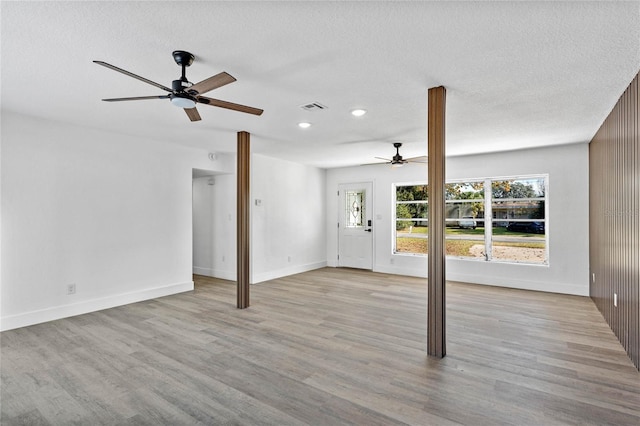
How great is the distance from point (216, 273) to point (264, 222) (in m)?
1.52

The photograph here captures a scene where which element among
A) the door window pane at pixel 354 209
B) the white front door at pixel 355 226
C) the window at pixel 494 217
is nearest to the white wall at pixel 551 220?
the window at pixel 494 217

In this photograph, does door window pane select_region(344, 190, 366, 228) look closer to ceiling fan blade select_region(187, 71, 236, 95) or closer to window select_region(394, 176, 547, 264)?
window select_region(394, 176, 547, 264)

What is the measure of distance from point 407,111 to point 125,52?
283 centimetres

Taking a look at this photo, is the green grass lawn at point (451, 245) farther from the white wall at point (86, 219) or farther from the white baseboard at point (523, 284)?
the white wall at point (86, 219)

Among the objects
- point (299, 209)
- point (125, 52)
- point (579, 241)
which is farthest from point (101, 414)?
point (579, 241)

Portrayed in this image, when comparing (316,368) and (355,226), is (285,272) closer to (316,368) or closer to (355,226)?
(355,226)

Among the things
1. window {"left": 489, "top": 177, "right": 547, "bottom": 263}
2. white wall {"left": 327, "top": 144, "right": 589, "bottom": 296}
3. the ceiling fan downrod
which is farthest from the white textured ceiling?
window {"left": 489, "top": 177, "right": 547, "bottom": 263}

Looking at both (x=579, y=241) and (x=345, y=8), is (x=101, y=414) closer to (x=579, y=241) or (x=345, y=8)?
(x=345, y=8)

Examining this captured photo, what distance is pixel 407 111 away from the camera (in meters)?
3.83

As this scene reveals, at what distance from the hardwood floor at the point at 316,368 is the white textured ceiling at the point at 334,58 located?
251 cm

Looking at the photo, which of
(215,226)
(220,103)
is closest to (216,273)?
(215,226)

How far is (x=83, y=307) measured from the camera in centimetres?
443

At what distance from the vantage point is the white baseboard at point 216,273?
6.70 meters

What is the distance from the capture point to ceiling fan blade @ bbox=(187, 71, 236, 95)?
2.29 meters
